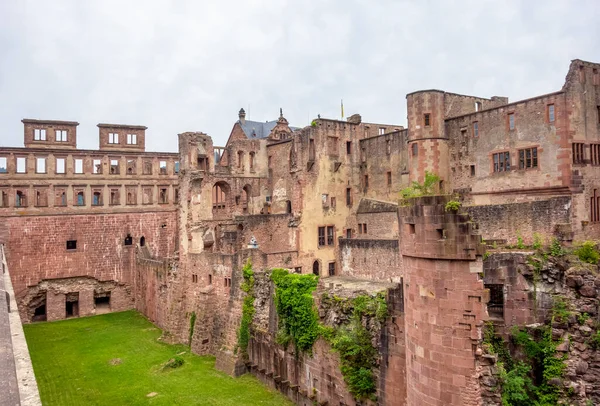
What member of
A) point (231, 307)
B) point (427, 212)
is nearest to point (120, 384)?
point (231, 307)

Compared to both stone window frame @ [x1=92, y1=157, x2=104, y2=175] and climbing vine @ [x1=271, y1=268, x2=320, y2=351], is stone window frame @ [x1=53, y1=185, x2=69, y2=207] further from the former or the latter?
climbing vine @ [x1=271, y1=268, x2=320, y2=351]

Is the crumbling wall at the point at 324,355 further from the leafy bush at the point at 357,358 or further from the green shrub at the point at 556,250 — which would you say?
the green shrub at the point at 556,250

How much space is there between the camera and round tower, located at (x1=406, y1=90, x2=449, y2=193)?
27703 mm

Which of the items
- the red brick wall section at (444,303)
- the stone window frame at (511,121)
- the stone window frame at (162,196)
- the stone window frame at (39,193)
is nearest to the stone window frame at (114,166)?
the stone window frame at (162,196)

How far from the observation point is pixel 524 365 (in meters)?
11.1

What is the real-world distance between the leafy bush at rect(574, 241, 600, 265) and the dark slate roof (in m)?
45.4

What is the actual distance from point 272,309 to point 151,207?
857 inches

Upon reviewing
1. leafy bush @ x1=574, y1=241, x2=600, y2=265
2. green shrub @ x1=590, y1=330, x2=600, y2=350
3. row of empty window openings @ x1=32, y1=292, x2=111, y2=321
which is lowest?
row of empty window openings @ x1=32, y1=292, x2=111, y2=321

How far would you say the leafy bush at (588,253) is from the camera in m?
11.7

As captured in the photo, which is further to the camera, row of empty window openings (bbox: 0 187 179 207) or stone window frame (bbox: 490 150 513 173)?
row of empty window openings (bbox: 0 187 179 207)

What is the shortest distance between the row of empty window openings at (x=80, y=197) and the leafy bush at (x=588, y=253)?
32.7 m

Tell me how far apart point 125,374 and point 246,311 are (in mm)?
5913

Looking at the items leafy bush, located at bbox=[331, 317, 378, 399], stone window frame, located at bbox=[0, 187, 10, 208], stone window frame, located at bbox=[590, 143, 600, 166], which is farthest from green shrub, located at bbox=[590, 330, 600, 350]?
stone window frame, located at bbox=[0, 187, 10, 208]

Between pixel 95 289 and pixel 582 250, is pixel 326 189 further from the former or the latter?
pixel 582 250
